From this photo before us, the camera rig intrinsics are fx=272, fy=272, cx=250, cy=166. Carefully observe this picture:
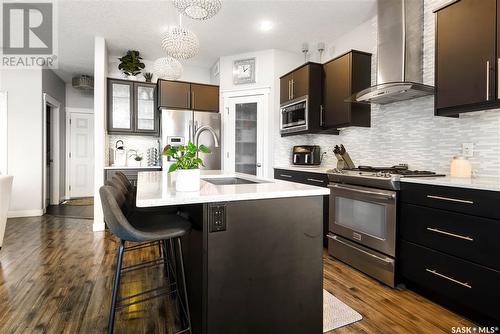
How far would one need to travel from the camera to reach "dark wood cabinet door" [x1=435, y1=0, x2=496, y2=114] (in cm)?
194

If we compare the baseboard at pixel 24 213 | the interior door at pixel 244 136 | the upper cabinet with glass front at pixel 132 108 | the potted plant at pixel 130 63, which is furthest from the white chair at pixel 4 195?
the interior door at pixel 244 136

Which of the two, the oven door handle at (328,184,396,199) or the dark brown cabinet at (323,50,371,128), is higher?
the dark brown cabinet at (323,50,371,128)

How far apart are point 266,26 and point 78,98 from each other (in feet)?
17.3

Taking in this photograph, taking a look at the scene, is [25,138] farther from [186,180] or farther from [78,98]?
[186,180]

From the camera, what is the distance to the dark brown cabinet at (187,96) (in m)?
4.61

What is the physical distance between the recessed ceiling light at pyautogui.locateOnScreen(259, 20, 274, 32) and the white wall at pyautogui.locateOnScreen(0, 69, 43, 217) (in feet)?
13.8

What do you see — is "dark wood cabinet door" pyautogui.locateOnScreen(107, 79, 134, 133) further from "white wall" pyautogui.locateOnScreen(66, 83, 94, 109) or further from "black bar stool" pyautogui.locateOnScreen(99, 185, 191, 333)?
"black bar stool" pyautogui.locateOnScreen(99, 185, 191, 333)

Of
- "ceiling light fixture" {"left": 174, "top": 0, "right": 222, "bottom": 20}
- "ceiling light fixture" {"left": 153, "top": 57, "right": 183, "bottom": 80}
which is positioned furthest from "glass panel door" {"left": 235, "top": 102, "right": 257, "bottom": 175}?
"ceiling light fixture" {"left": 174, "top": 0, "right": 222, "bottom": 20}

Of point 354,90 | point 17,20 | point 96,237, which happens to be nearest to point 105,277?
point 96,237

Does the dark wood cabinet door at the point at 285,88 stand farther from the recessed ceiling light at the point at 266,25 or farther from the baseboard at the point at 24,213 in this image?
the baseboard at the point at 24,213

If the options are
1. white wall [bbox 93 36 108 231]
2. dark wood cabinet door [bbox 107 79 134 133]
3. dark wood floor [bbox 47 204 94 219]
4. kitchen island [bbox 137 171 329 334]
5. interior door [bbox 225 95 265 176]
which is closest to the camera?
kitchen island [bbox 137 171 329 334]

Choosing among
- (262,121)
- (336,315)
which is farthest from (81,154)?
(336,315)

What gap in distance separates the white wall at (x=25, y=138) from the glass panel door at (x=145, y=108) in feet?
6.57

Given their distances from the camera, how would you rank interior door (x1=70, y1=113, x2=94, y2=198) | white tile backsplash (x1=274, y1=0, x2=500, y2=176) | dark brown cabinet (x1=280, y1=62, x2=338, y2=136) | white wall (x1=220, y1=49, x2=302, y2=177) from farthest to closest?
interior door (x1=70, y1=113, x2=94, y2=198)
white wall (x1=220, y1=49, x2=302, y2=177)
dark brown cabinet (x1=280, y1=62, x2=338, y2=136)
white tile backsplash (x1=274, y1=0, x2=500, y2=176)
